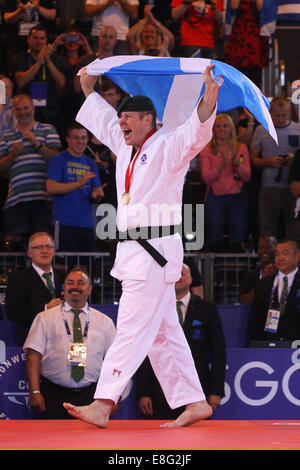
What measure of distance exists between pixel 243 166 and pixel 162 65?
4306mm

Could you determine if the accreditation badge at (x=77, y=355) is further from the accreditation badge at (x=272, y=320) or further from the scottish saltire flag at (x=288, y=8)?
the scottish saltire flag at (x=288, y=8)

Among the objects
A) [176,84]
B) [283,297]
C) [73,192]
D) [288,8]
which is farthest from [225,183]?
[176,84]

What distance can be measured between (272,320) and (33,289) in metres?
2.38

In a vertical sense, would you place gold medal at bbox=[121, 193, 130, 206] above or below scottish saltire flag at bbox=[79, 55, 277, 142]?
below

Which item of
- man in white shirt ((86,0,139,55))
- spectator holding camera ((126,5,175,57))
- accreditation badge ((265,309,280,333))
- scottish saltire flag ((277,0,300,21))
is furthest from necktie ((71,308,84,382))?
scottish saltire flag ((277,0,300,21))

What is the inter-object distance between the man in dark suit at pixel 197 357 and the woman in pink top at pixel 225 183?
5.98 ft

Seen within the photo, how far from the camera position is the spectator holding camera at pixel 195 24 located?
1173cm

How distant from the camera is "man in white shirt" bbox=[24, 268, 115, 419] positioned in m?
7.79

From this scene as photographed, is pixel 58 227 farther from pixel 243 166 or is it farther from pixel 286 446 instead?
pixel 286 446

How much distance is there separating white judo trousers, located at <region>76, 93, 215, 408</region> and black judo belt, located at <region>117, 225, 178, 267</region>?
27mm

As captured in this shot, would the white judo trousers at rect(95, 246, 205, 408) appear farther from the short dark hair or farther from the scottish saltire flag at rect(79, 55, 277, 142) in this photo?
the scottish saltire flag at rect(79, 55, 277, 142)

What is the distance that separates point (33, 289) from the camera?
8.53 metres

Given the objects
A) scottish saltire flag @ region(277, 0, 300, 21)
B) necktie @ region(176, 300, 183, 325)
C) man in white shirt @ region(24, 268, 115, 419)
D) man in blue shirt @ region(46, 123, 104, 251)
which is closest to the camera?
man in white shirt @ region(24, 268, 115, 419)

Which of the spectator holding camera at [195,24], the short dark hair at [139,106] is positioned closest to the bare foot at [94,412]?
the short dark hair at [139,106]
